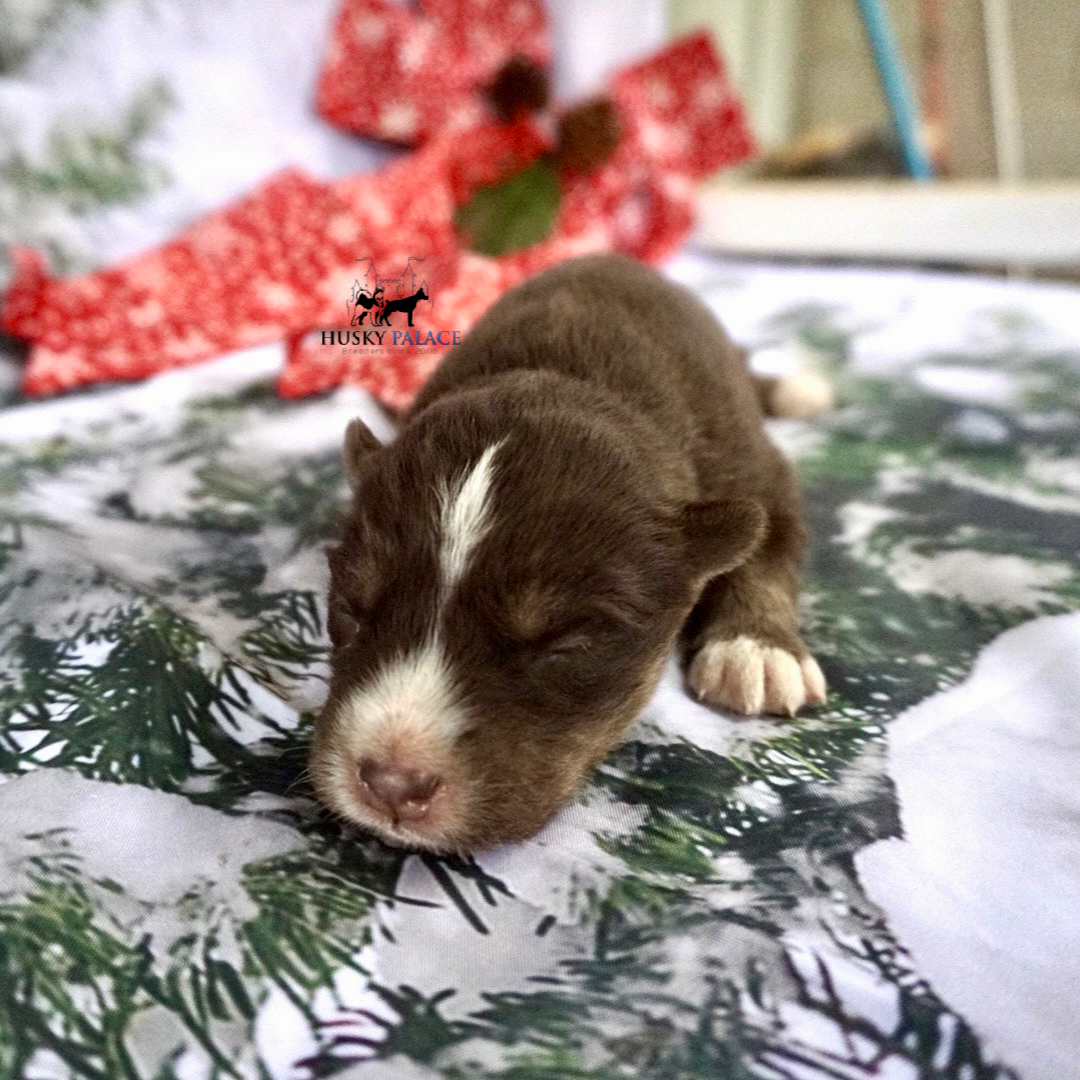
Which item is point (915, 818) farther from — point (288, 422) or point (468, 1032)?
point (288, 422)

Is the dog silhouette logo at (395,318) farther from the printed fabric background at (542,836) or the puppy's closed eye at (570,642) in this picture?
the puppy's closed eye at (570,642)

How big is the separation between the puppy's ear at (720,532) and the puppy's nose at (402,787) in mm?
570

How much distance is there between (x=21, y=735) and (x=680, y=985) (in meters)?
0.97

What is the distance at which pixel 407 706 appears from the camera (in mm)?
1323

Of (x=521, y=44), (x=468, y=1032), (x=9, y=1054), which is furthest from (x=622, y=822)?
(x=521, y=44)

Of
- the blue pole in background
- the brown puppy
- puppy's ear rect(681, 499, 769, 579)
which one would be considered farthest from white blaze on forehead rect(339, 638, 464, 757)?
the blue pole in background

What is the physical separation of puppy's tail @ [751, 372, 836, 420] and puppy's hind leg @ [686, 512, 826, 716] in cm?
99

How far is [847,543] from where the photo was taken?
2174 mm

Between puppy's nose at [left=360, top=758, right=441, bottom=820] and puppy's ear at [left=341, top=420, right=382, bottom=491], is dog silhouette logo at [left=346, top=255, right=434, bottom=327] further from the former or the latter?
puppy's nose at [left=360, top=758, right=441, bottom=820]

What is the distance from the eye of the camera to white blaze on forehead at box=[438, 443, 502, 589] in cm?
141

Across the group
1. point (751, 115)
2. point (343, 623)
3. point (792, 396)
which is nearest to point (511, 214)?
point (792, 396)

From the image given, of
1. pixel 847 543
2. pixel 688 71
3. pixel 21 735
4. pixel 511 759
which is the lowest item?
pixel 847 543

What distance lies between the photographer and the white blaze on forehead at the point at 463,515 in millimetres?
1407

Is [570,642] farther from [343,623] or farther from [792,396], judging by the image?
[792,396]
